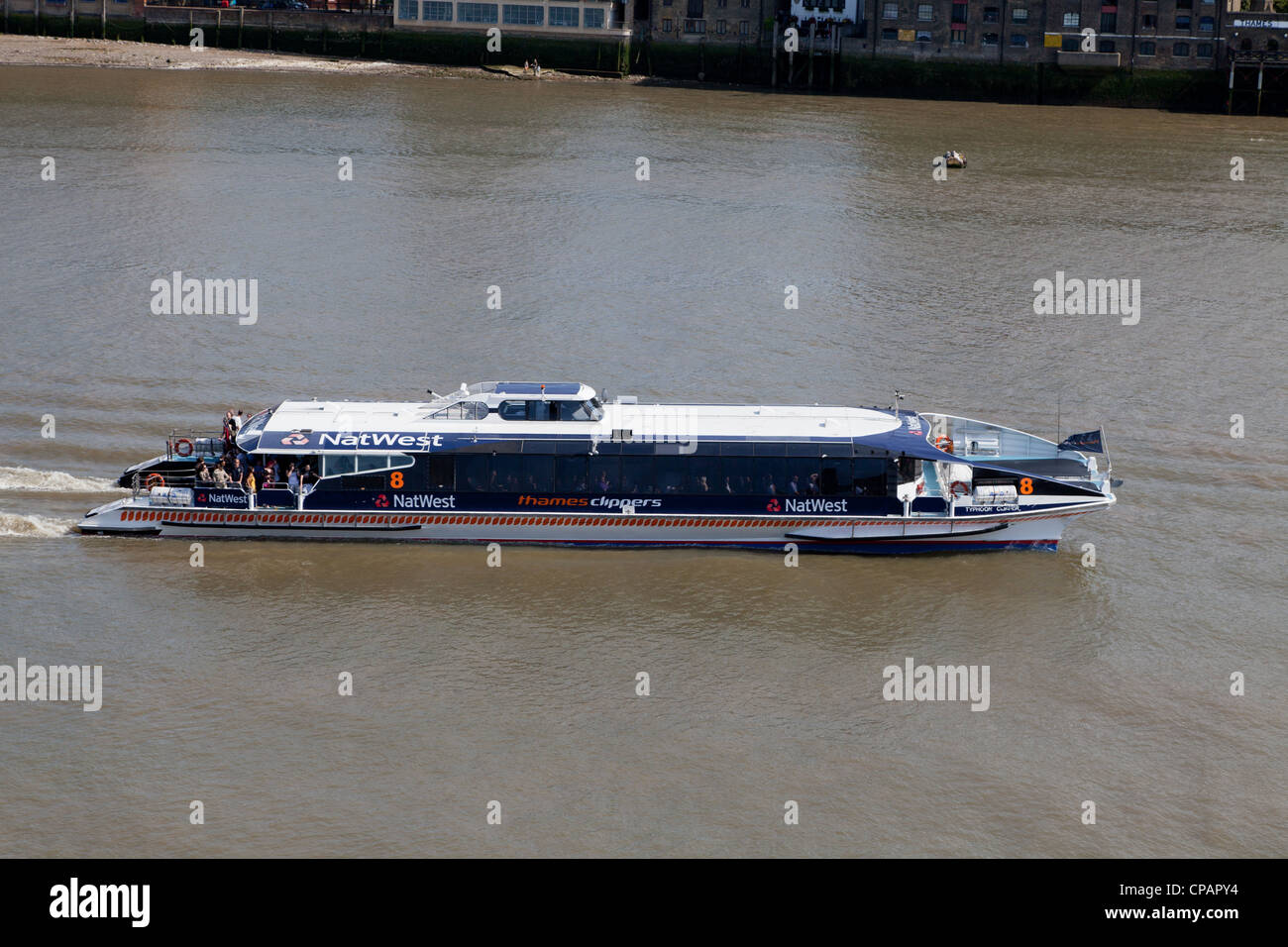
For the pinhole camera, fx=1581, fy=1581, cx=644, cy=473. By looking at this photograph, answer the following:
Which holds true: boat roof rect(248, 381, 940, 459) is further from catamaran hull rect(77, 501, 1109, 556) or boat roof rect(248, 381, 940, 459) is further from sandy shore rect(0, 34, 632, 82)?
sandy shore rect(0, 34, 632, 82)

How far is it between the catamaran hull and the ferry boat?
27 mm

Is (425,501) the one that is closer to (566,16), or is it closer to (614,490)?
(614,490)

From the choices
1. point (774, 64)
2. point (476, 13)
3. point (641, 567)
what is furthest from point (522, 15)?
point (641, 567)

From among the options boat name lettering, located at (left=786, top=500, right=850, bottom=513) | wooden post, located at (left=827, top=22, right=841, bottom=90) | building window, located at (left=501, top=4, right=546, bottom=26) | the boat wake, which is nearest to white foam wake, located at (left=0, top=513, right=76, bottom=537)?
the boat wake

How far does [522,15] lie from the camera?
9300cm

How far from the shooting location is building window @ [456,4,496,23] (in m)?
92.8

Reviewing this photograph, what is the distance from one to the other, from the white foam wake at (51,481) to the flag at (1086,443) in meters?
19.2

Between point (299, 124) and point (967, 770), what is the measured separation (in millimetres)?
55730

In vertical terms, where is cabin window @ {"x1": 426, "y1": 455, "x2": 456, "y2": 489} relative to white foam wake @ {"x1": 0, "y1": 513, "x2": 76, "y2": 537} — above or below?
above

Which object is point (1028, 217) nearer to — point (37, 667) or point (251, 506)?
point (251, 506)

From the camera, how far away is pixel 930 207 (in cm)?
5928

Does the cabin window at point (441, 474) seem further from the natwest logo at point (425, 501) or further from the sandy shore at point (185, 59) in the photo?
the sandy shore at point (185, 59)

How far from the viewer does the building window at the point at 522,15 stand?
92.8 metres

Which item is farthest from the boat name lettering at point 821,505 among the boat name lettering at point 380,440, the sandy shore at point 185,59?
the sandy shore at point 185,59
